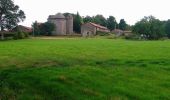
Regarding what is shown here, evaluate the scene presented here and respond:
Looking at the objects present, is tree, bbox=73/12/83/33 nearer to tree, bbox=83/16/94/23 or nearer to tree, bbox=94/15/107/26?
tree, bbox=83/16/94/23

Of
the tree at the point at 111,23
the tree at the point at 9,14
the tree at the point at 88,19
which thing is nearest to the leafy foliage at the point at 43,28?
the tree at the point at 9,14

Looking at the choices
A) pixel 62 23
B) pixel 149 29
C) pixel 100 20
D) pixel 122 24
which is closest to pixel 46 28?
pixel 62 23

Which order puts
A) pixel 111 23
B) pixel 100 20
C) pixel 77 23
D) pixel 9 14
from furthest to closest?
1. pixel 100 20
2. pixel 111 23
3. pixel 77 23
4. pixel 9 14

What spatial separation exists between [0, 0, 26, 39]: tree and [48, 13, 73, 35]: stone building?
36216 millimetres

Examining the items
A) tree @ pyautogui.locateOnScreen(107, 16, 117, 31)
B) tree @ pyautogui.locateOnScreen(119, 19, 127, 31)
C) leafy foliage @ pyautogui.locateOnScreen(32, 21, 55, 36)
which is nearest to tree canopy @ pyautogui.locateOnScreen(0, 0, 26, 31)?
leafy foliage @ pyautogui.locateOnScreen(32, 21, 55, 36)

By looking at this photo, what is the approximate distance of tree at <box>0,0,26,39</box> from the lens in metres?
94.0

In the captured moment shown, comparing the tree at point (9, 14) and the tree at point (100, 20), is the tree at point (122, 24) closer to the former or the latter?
the tree at point (100, 20)

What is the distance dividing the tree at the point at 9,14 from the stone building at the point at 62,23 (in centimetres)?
3622

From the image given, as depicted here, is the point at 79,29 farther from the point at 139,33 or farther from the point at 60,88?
the point at 60,88

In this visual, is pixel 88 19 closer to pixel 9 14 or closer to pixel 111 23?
pixel 111 23

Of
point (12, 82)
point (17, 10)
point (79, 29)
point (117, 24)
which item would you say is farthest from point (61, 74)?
point (117, 24)

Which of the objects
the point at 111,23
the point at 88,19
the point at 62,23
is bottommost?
the point at 62,23

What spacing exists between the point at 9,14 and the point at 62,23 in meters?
→ 40.7

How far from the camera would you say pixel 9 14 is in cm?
9525
